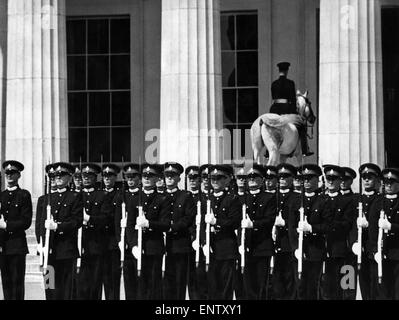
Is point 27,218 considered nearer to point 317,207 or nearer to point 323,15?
point 317,207

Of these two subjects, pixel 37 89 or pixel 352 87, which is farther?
pixel 37 89

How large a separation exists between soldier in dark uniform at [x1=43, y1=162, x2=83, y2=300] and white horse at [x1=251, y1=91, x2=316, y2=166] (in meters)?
10.7

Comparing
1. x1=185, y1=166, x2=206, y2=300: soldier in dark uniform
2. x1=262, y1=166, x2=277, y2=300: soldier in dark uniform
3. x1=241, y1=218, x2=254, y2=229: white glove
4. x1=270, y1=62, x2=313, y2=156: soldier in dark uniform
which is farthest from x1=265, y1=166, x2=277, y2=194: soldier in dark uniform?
x1=270, y1=62, x2=313, y2=156: soldier in dark uniform

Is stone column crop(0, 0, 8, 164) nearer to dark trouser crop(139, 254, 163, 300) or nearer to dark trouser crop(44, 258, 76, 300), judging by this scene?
dark trouser crop(44, 258, 76, 300)

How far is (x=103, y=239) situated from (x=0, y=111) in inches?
562

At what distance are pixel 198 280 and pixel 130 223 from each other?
5.49 feet

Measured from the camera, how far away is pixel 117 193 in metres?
30.8

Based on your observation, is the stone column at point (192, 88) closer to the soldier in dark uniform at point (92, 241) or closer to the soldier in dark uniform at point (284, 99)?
the soldier in dark uniform at point (284, 99)

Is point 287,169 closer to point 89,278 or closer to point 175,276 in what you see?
point 175,276

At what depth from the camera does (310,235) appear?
30.0 metres

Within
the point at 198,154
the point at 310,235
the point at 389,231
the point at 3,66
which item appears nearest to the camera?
the point at 389,231

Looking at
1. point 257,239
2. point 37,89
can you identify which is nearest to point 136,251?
point 257,239

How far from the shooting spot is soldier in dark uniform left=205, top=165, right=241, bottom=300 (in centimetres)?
3006

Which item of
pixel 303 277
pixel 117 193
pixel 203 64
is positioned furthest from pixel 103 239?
pixel 203 64
